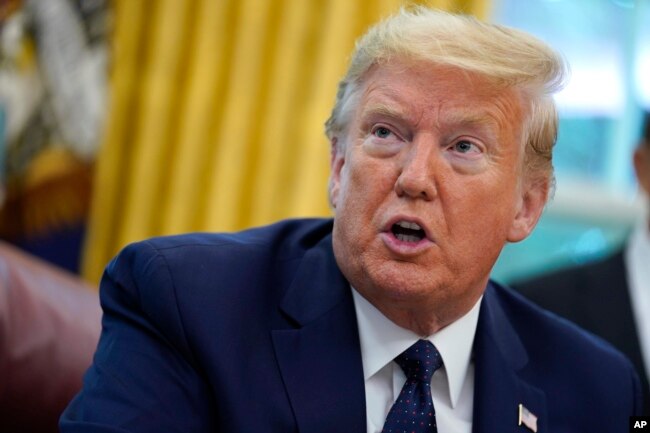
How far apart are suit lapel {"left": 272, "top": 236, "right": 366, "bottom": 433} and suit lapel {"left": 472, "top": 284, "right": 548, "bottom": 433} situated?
0.25 metres

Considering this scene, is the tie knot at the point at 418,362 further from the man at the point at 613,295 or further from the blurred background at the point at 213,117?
the blurred background at the point at 213,117

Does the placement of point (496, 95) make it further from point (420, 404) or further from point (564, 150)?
point (564, 150)

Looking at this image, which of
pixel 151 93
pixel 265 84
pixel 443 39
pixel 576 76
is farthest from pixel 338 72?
pixel 443 39

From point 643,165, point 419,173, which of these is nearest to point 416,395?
point 419,173

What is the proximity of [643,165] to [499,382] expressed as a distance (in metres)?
1.76

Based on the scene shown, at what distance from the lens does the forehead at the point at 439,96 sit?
1888mm

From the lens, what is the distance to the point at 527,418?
A: 202cm

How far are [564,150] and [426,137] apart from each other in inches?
101

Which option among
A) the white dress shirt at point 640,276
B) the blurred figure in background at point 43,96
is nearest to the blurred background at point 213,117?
the blurred figure in background at point 43,96

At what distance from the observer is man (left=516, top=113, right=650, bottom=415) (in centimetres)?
321

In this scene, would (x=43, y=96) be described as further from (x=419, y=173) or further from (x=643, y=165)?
(x=419, y=173)

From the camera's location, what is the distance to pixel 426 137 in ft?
6.17

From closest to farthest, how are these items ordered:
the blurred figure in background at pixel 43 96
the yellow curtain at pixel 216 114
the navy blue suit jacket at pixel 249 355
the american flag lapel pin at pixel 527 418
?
the navy blue suit jacket at pixel 249 355 < the american flag lapel pin at pixel 527 418 < the yellow curtain at pixel 216 114 < the blurred figure in background at pixel 43 96

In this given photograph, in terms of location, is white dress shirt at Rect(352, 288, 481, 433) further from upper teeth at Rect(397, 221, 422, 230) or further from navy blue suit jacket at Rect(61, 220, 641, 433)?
upper teeth at Rect(397, 221, 422, 230)
